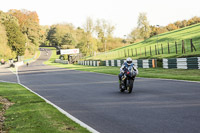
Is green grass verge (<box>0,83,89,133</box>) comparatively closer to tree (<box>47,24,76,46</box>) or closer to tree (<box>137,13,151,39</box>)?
tree (<box>137,13,151,39</box>)

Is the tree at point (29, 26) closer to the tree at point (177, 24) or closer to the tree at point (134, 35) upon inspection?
the tree at point (134, 35)

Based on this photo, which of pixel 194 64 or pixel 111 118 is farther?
pixel 194 64

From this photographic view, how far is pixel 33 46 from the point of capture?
Answer: 407ft

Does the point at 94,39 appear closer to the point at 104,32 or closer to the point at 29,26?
the point at 104,32

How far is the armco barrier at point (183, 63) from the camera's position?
2289 cm

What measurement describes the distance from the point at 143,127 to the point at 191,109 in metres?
2.17

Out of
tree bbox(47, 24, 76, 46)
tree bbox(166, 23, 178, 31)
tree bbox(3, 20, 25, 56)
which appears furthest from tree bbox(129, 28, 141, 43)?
→ tree bbox(47, 24, 76, 46)

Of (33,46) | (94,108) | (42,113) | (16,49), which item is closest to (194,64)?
(94,108)

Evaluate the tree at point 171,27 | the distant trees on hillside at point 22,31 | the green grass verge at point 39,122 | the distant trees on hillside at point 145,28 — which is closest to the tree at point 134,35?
the distant trees on hillside at point 145,28

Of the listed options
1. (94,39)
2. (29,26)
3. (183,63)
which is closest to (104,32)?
(94,39)

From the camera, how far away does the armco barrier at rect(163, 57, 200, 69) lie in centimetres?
2289

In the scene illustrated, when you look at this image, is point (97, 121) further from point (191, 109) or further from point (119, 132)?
point (191, 109)

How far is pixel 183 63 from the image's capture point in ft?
80.9

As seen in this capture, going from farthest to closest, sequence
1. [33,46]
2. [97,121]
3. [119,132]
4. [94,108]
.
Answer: [33,46] → [94,108] → [97,121] → [119,132]
